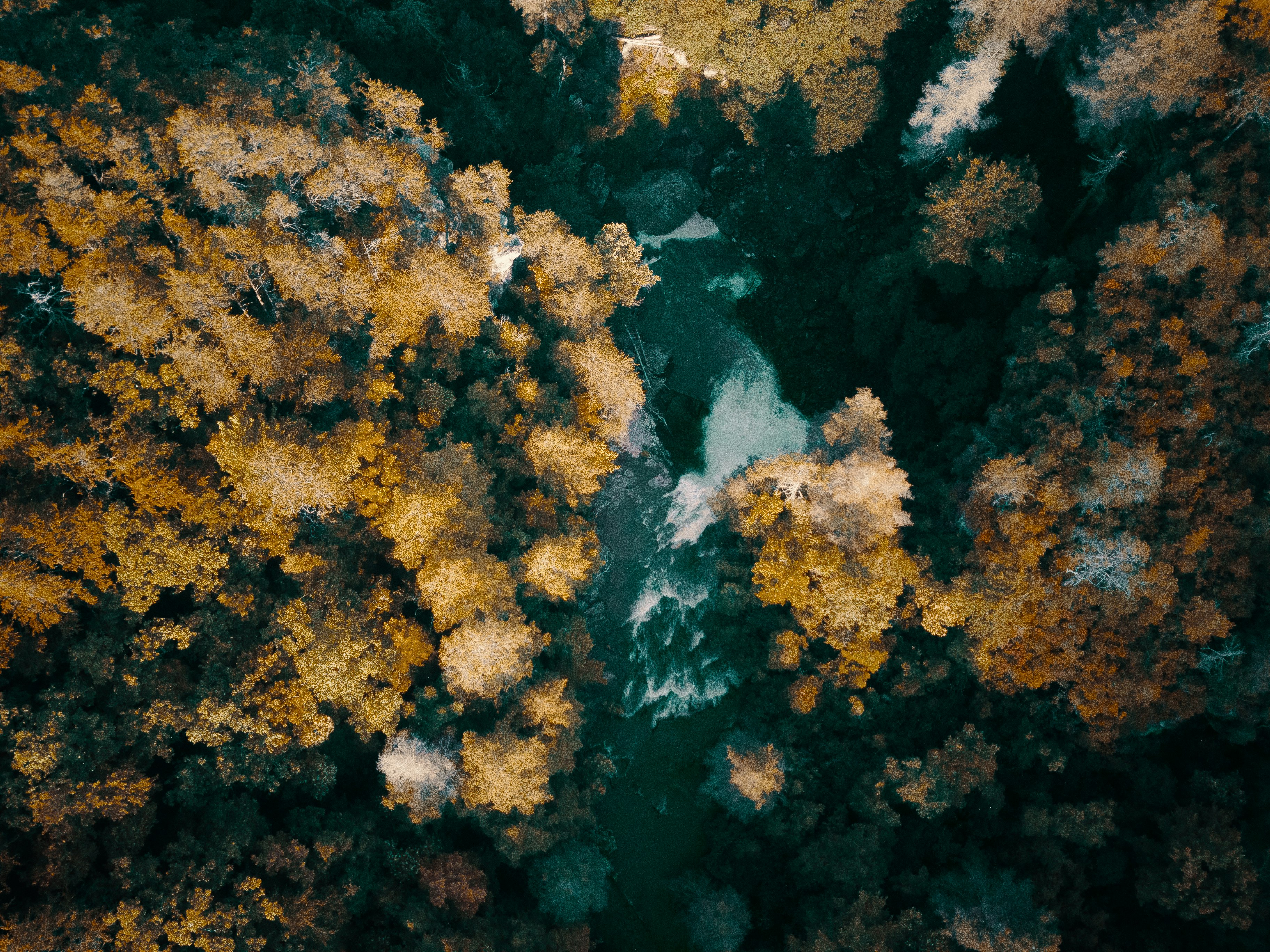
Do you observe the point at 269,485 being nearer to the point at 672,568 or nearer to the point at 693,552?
the point at 672,568

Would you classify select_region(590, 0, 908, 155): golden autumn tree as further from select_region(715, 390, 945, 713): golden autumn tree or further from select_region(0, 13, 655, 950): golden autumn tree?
select_region(715, 390, 945, 713): golden autumn tree

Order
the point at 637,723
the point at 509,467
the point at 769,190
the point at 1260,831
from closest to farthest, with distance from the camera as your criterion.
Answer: the point at 1260,831
the point at 509,467
the point at 637,723
the point at 769,190

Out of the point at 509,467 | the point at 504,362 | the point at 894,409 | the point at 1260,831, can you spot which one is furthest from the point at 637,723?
the point at 1260,831

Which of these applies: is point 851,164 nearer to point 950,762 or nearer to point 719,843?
point 950,762

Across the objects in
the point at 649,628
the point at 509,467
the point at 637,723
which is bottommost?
the point at 637,723

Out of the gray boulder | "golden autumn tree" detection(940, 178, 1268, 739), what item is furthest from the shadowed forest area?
the gray boulder

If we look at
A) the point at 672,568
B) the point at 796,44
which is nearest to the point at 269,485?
the point at 672,568
